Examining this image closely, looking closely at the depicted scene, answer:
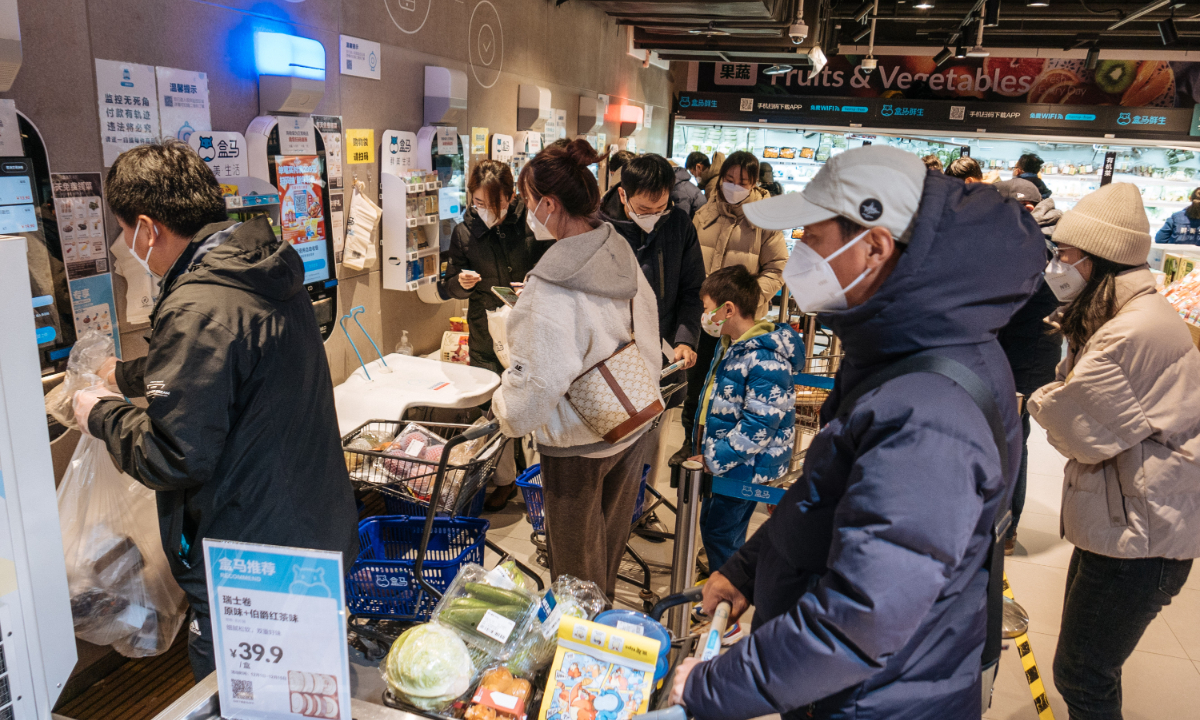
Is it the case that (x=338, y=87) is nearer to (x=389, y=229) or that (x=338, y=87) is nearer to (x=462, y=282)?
(x=389, y=229)

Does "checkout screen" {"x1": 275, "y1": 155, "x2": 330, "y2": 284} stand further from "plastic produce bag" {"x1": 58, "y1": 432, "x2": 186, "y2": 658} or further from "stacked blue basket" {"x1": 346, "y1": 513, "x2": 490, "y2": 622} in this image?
"plastic produce bag" {"x1": 58, "y1": 432, "x2": 186, "y2": 658}

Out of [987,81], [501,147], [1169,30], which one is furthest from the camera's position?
[987,81]

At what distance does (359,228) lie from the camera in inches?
164

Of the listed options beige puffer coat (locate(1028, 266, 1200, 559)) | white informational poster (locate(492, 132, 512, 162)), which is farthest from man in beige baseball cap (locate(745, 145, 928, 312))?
white informational poster (locate(492, 132, 512, 162))

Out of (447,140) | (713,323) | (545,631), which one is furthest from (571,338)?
(447,140)

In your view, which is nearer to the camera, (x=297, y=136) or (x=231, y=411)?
(x=231, y=411)

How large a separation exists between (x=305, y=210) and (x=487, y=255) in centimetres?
104

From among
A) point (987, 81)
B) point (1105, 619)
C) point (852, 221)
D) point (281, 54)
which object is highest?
point (987, 81)

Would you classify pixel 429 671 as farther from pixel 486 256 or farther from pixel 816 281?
pixel 486 256

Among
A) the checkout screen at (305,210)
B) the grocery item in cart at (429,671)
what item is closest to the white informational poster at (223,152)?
the checkout screen at (305,210)

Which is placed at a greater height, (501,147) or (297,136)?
(501,147)

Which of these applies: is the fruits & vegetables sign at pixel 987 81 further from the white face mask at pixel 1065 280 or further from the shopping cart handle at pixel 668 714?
the shopping cart handle at pixel 668 714

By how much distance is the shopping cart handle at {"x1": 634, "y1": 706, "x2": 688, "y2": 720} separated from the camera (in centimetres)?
133

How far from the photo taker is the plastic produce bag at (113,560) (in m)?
2.41
